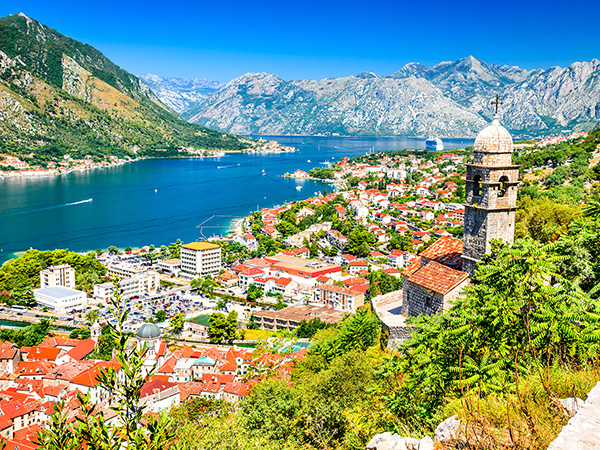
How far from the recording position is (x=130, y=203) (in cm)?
4928

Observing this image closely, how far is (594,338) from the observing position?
3.74 metres

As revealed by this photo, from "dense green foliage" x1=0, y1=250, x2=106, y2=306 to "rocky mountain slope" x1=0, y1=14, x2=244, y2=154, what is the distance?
5799cm

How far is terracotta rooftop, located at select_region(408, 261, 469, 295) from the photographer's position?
24.7 feet

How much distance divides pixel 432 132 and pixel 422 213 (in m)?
150

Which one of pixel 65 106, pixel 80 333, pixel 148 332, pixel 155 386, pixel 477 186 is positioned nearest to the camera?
pixel 477 186

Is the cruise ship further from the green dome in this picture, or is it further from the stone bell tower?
the stone bell tower

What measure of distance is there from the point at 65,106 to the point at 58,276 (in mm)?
83330

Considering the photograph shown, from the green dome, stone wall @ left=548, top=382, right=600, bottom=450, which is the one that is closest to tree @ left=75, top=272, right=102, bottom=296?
the green dome

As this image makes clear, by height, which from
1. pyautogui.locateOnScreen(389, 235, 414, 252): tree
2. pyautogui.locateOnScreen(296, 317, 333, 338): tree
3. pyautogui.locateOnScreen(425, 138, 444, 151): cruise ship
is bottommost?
pyautogui.locateOnScreen(296, 317, 333, 338): tree

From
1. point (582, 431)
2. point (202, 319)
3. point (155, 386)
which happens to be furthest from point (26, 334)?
point (582, 431)

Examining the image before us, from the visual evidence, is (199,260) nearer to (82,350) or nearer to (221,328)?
(221,328)

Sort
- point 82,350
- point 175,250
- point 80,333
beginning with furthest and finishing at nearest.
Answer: point 175,250 < point 80,333 < point 82,350

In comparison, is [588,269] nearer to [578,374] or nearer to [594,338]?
[594,338]

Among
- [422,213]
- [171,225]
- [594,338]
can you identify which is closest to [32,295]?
[171,225]
